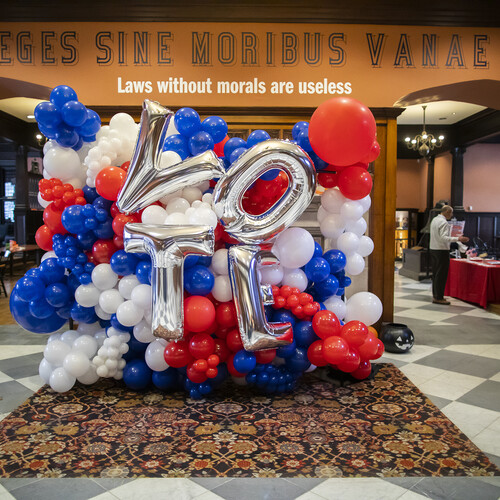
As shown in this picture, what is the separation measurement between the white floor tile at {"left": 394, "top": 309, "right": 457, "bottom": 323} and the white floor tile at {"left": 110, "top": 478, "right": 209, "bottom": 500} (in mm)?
4223

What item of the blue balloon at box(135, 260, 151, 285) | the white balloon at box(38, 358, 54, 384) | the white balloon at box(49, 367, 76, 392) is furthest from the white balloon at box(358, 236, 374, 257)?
the white balloon at box(38, 358, 54, 384)

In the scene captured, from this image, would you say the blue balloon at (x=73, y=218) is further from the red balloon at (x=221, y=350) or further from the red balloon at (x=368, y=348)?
the red balloon at (x=368, y=348)

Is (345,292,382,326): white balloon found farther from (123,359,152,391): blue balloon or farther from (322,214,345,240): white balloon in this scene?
(123,359,152,391): blue balloon

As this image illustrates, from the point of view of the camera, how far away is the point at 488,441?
2.34m

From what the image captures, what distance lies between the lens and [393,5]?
4516 millimetres

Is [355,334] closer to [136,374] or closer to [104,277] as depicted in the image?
[136,374]

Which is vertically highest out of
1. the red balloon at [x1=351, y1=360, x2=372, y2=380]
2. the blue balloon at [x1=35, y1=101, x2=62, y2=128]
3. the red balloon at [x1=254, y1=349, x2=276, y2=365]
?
the blue balloon at [x1=35, y1=101, x2=62, y2=128]

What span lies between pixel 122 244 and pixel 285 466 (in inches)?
67.4

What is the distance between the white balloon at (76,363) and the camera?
2.92m

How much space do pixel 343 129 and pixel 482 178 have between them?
10.5 metres

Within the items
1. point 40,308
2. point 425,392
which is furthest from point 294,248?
point 40,308

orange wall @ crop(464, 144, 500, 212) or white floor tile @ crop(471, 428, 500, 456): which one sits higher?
orange wall @ crop(464, 144, 500, 212)

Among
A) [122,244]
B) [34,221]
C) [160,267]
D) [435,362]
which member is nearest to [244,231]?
[160,267]

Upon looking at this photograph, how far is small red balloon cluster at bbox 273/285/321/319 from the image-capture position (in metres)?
2.93
